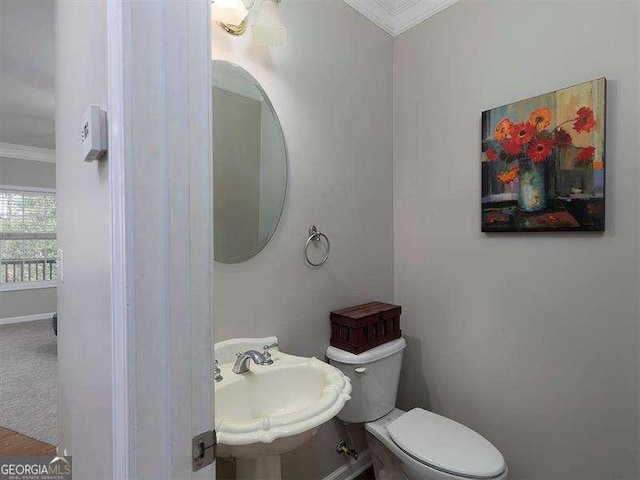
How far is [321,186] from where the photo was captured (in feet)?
5.34

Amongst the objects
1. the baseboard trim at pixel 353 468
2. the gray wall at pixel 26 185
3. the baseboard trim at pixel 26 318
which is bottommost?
the baseboard trim at pixel 26 318

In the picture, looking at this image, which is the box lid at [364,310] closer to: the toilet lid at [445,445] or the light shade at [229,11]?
the toilet lid at [445,445]

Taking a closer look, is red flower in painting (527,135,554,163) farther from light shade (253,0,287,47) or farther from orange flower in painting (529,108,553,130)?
light shade (253,0,287,47)

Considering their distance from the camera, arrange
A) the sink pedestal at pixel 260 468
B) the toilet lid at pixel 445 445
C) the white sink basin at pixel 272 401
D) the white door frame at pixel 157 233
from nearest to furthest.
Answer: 1. the white door frame at pixel 157 233
2. the white sink basin at pixel 272 401
3. the sink pedestal at pixel 260 468
4. the toilet lid at pixel 445 445

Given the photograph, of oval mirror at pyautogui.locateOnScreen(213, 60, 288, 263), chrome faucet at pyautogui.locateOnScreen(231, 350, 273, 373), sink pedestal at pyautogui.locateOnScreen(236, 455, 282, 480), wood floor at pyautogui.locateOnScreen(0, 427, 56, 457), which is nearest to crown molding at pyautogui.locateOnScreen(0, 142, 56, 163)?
wood floor at pyautogui.locateOnScreen(0, 427, 56, 457)

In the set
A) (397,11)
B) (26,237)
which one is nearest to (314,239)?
(397,11)

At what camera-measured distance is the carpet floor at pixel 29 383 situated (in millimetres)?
2273

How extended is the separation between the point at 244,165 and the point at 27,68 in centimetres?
272

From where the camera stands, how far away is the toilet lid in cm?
123

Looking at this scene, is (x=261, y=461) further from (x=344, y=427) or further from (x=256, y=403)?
(x=344, y=427)

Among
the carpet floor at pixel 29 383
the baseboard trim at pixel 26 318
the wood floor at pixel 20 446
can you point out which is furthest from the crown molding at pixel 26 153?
the wood floor at pixel 20 446

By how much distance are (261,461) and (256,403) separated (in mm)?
180

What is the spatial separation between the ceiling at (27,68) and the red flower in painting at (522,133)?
262 cm

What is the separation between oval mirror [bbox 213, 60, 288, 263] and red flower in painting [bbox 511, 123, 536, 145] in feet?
3.33
